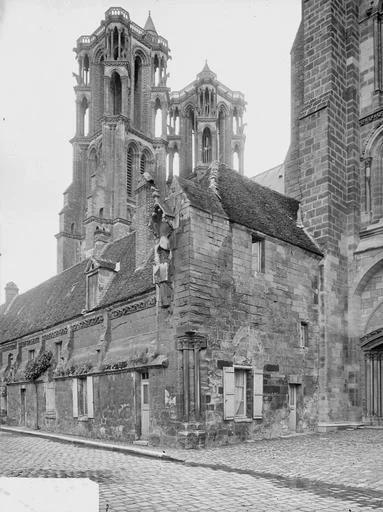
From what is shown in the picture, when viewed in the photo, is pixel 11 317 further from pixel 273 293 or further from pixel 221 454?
pixel 221 454

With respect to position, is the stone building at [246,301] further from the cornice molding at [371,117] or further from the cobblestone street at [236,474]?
the cobblestone street at [236,474]

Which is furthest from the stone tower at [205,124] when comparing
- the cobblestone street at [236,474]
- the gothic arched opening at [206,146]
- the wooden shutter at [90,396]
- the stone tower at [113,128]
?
the cobblestone street at [236,474]

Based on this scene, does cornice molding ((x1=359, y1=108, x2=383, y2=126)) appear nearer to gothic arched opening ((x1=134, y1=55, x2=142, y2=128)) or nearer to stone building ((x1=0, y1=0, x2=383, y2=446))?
stone building ((x1=0, y1=0, x2=383, y2=446))

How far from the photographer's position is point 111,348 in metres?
18.4

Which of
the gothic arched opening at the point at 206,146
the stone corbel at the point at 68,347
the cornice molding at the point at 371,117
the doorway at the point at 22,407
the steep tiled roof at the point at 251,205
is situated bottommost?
the doorway at the point at 22,407

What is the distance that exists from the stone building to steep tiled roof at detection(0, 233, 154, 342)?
0.43ft

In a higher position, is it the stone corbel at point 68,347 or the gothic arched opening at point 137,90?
the gothic arched opening at point 137,90

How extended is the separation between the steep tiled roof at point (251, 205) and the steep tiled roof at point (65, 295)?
2826 mm

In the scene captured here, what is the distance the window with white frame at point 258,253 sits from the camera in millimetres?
16594

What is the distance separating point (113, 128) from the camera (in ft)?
176

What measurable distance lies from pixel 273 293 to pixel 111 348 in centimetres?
524

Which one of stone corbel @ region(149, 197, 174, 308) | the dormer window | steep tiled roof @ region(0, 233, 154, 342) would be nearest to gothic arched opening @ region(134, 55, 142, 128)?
steep tiled roof @ region(0, 233, 154, 342)

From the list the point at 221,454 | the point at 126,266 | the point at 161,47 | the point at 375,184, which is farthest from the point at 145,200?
the point at 161,47

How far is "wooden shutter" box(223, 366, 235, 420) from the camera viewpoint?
14727 mm
